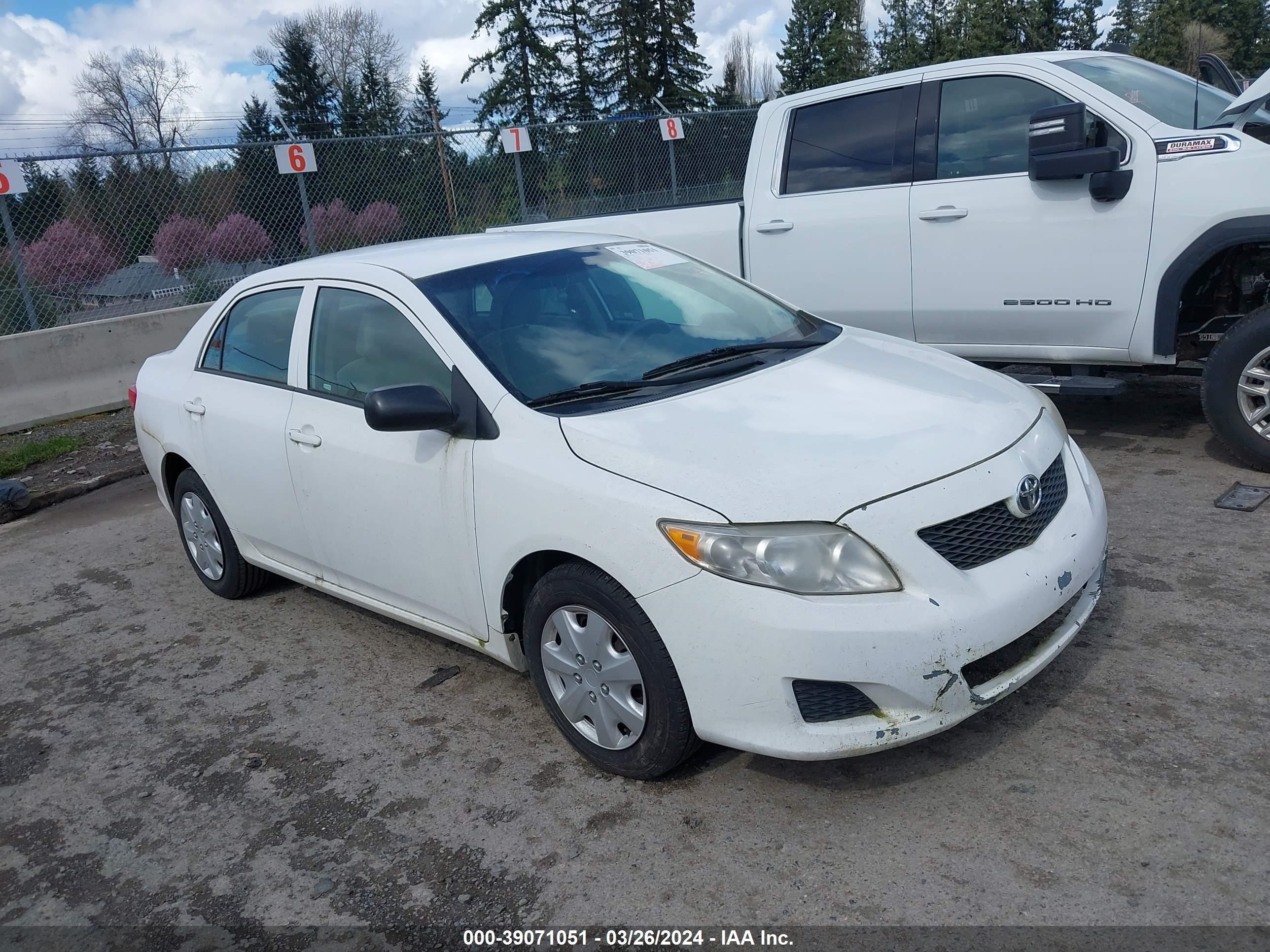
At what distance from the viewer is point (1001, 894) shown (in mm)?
2582

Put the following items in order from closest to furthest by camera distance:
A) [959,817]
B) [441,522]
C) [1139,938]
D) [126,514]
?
[1139,938], [959,817], [441,522], [126,514]

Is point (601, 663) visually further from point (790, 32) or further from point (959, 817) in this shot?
point (790, 32)

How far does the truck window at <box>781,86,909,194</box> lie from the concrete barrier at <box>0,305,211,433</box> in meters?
6.49

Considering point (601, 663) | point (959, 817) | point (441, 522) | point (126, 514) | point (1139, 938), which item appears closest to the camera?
point (1139, 938)

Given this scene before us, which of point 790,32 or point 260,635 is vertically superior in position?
point 790,32

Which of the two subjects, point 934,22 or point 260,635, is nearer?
point 260,635

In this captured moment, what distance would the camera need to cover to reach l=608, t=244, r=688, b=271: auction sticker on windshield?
4.39 meters

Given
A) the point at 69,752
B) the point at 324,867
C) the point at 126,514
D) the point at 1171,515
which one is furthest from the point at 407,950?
the point at 126,514

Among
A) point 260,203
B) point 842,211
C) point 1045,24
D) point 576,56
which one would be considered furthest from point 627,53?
point 842,211

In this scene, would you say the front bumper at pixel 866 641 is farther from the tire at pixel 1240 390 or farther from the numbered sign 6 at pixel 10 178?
the numbered sign 6 at pixel 10 178

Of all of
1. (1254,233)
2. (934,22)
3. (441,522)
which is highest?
(934,22)

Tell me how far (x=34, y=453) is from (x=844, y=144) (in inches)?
262

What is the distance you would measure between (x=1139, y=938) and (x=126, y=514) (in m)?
6.66

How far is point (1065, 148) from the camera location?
5152mm
